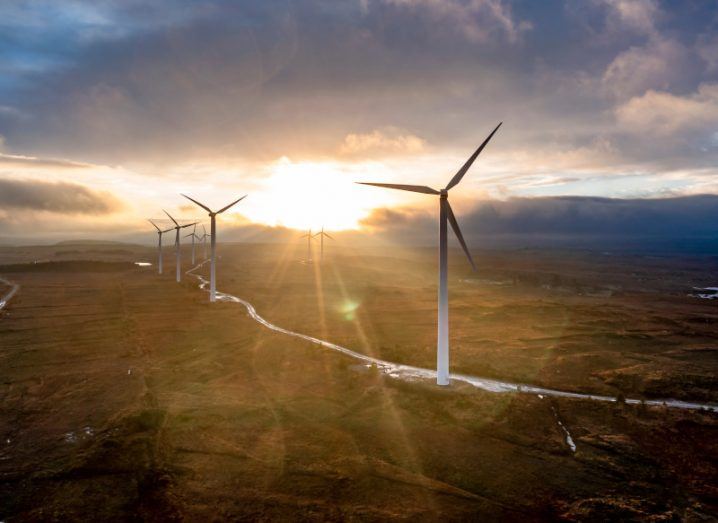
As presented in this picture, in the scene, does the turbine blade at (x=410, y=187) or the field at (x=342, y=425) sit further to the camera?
the turbine blade at (x=410, y=187)

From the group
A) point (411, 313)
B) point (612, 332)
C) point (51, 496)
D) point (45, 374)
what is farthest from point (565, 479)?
point (411, 313)

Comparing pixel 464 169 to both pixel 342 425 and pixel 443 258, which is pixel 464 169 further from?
pixel 342 425

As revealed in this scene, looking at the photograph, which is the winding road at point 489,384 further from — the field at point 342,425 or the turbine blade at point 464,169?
the turbine blade at point 464,169

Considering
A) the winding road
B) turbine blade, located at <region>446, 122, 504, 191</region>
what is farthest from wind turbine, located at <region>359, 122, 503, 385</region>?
the winding road

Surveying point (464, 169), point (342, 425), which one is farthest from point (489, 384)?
point (464, 169)

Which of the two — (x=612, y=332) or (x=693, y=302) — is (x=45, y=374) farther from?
(x=693, y=302)

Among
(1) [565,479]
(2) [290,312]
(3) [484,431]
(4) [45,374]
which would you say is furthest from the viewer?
(2) [290,312]

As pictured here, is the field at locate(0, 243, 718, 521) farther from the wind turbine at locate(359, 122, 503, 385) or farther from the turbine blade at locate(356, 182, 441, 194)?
the turbine blade at locate(356, 182, 441, 194)

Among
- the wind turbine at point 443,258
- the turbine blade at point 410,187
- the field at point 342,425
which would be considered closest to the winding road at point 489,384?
the field at point 342,425

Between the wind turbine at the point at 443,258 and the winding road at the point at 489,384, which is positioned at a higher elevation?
the wind turbine at the point at 443,258
